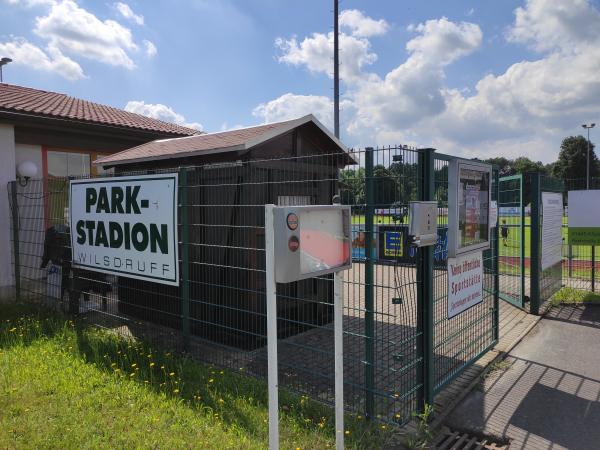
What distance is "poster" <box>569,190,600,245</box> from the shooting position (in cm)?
784

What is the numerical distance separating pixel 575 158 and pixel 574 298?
2336 inches

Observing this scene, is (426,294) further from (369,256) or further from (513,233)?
(513,233)

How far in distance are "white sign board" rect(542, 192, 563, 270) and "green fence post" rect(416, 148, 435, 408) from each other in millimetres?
4615

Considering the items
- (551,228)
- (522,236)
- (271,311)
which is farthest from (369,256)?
(551,228)

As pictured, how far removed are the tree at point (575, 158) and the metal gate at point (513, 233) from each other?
187ft

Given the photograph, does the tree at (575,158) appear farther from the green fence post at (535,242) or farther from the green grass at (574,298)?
the green fence post at (535,242)

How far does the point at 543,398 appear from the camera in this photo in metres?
4.23

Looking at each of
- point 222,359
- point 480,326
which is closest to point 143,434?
point 222,359

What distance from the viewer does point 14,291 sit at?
24.6 ft

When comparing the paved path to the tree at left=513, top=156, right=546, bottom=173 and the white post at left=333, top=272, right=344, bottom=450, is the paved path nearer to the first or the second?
the white post at left=333, top=272, right=344, bottom=450

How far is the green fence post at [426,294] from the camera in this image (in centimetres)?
357

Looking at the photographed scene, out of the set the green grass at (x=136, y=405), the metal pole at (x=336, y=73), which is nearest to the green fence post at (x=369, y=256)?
the green grass at (x=136, y=405)

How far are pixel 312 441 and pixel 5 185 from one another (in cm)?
709

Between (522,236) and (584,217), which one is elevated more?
(584,217)
